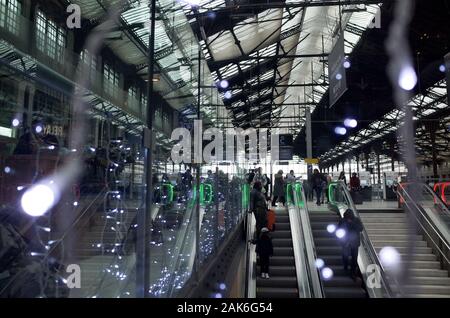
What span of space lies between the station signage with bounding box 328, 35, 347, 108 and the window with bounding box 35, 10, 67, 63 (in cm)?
575

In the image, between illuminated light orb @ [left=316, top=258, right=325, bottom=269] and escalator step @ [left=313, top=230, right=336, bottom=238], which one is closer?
illuminated light orb @ [left=316, top=258, right=325, bottom=269]

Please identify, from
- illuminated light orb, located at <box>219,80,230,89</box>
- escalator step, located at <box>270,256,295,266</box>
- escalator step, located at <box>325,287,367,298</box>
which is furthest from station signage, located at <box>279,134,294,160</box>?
escalator step, located at <box>325,287,367,298</box>

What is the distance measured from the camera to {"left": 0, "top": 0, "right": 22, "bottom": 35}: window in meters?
2.11

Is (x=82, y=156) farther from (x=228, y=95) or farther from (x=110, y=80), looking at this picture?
Answer: (x=228, y=95)

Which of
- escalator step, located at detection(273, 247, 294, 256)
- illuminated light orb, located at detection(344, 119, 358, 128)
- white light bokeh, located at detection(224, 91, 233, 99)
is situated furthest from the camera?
white light bokeh, located at detection(224, 91, 233, 99)

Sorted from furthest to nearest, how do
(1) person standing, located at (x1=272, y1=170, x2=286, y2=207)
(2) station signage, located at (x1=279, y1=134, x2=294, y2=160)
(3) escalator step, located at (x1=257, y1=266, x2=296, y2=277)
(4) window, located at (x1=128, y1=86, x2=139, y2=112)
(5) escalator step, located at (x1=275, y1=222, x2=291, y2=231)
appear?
(2) station signage, located at (x1=279, y1=134, x2=294, y2=160), (1) person standing, located at (x1=272, y1=170, x2=286, y2=207), (5) escalator step, located at (x1=275, y1=222, x2=291, y2=231), (3) escalator step, located at (x1=257, y1=266, x2=296, y2=277), (4) window, located at (x1=128, y1=86, x2=139, y2=112)

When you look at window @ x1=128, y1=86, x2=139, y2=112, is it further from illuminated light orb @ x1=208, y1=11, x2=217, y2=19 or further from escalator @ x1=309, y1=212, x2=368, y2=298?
illuminated light orb @ x1=208, y1=11, x2=217, y2=19

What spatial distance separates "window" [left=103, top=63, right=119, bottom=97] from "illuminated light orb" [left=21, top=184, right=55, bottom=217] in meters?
0.73

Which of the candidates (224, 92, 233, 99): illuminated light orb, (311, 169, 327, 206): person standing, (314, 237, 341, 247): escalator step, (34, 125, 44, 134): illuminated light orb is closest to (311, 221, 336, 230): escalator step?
(314, 237, 341, 247): escalator step

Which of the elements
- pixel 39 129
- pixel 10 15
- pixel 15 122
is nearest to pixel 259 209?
pixel 39 129

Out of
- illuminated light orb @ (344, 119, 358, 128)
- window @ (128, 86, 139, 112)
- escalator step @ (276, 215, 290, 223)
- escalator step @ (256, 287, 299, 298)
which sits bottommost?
escalator step @ (256, 287, 299, 298)

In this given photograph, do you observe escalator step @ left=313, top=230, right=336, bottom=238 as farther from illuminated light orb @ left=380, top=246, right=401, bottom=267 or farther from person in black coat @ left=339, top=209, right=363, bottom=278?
person in black coat @ left=339, top=209, right=363, bottom=278

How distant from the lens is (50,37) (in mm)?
2562

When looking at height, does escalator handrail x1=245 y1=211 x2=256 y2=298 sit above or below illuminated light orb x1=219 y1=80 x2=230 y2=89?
below
